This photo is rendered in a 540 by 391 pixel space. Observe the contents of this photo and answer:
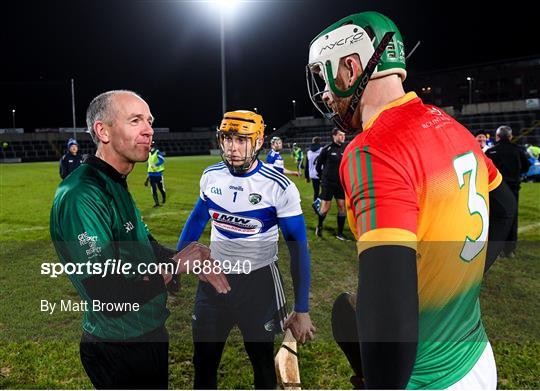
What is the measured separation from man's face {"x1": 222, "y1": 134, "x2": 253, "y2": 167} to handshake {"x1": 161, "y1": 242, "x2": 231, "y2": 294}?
787 mm

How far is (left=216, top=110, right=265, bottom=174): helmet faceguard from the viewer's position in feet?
11.5

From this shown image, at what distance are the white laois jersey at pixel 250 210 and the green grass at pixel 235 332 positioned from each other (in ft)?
4.61

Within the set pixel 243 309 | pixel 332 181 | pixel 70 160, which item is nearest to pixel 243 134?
pixel 243 309

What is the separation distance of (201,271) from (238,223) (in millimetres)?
564

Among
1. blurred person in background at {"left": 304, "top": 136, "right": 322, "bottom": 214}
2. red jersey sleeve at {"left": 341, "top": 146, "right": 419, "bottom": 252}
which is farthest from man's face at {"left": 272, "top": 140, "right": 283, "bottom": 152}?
red jersey sleeve at {"left": 341, "top": 146, "right": 419, "bottom": 252}

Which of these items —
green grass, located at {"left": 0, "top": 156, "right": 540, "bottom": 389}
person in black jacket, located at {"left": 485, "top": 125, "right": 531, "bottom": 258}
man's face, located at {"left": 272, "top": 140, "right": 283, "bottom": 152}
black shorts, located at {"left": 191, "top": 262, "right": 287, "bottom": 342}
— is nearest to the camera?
black shorts, located at {"left": 191, "top": 262, "right": 287, "bottom": 342}

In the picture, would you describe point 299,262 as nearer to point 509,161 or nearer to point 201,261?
point 201,261

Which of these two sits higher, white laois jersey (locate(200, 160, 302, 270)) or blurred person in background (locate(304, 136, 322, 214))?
white laois jersey (locate(200, 160, 302, 270))

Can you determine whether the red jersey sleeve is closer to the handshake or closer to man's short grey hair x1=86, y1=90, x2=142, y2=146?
man's short grey hair x1=86, y1=90, x2=142, y2=146

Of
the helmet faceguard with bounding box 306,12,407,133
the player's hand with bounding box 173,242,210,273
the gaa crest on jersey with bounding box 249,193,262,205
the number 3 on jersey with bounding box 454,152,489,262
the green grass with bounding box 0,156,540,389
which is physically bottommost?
the green grass with bounding box 0,156,540,389

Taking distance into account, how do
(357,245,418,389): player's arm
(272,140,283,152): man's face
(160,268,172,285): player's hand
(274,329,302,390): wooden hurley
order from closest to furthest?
(357,245,418,389): player's arm < (160,268,172,285): player's hand < (274,329,302,390): wooden hurley < (272,140,283,152): man's face

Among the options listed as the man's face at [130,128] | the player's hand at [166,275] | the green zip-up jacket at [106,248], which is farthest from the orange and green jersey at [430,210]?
the player's hand at [166,275]

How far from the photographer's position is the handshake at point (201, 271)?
2887 millimetres

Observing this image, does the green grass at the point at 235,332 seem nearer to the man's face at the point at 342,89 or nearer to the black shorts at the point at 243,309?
the black shorts at the point at 243,309
